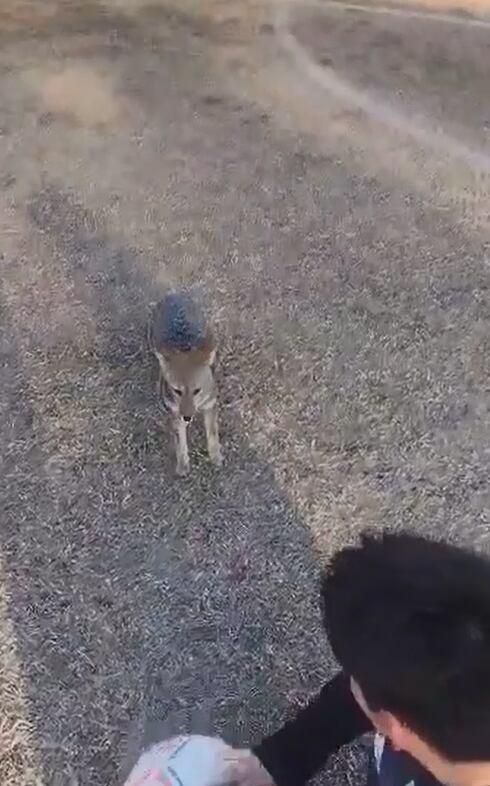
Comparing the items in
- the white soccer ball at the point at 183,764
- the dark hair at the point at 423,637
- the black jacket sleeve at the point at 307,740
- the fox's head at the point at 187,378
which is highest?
the dark hair at the point at 423,637

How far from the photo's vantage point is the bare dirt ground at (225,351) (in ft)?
4.62

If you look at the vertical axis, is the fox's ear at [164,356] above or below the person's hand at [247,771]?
above

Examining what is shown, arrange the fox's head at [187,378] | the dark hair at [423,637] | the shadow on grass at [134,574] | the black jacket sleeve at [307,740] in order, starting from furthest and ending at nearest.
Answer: the fox's head at [187,378] → the shadow on grass at [134,574] → the black jacket sleeve at [307,740] → the dark hair at [423,637]

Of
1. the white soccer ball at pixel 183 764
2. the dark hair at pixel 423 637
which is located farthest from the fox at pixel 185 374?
the dark hair at pixel 423 637

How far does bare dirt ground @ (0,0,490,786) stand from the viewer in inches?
55.4

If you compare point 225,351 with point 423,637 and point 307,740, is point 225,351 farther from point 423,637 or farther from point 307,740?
point 423,637

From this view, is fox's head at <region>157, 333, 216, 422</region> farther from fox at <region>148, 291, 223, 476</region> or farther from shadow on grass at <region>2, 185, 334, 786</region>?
shadow on grass at <region>2, 185, 334, 786</region>

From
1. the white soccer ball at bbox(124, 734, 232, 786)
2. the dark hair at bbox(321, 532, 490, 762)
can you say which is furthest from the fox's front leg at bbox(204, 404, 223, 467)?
the dark hair at bbox(321, 532, 490, 762)

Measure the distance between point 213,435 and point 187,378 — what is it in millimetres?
103

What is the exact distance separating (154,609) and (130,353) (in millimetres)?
522

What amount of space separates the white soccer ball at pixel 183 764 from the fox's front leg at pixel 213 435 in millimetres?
512

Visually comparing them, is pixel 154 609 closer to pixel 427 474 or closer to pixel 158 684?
pixel 158 684

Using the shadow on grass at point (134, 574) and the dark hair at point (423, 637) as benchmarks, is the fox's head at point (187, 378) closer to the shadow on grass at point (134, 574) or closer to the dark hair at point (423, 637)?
the shadow on grass at point (134, 574)

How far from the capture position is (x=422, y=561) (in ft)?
2.78
